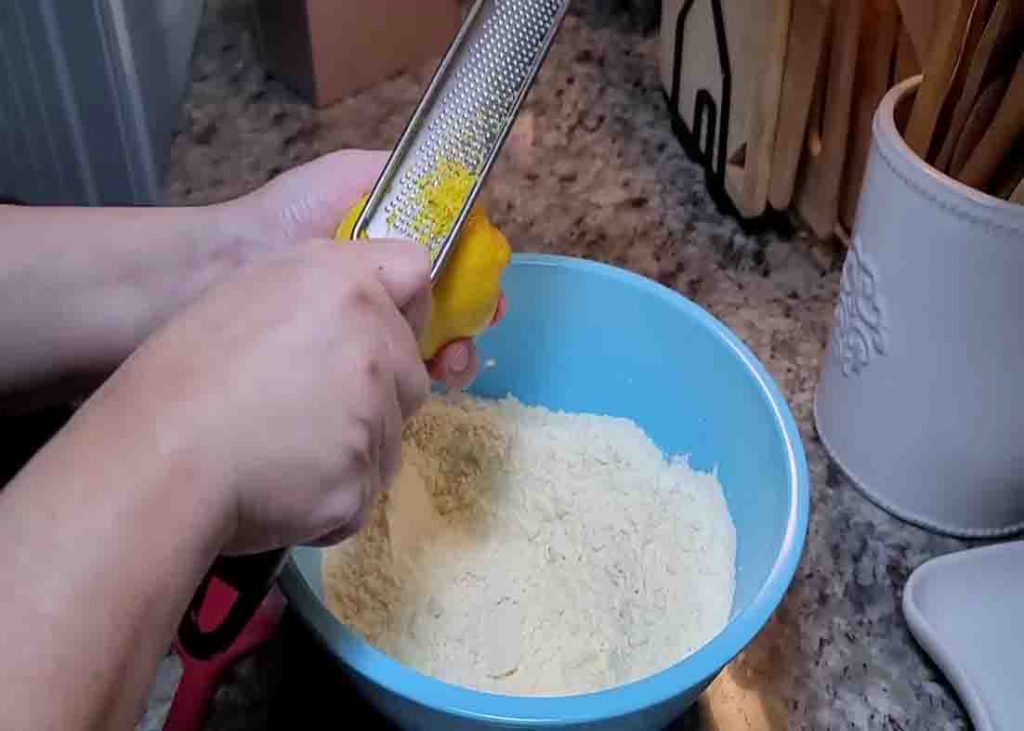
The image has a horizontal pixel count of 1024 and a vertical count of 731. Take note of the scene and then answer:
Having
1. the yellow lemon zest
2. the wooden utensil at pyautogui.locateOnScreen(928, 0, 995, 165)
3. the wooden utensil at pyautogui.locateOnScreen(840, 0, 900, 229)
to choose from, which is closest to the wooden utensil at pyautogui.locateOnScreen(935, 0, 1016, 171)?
the wooden utensil at pyautogui.locateOnScreen(928, 0, 995, 165)

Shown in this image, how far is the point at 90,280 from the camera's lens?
529mm

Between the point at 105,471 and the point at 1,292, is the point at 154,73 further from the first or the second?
the point at 105,471

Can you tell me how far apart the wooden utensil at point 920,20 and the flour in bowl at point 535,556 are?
24 centimetres

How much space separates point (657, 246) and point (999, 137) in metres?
0.30

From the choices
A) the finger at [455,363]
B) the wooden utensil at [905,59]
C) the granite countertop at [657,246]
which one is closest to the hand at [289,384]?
the finger at [455,363]

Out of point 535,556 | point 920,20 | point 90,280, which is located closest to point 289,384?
point 90,280

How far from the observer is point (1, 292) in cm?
51

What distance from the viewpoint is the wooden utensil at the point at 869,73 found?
68 centimetres

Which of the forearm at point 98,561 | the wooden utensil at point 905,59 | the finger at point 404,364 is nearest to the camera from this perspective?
the forearm at point 98,561

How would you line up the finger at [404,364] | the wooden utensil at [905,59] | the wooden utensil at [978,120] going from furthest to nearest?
1. the wooden utensil at [905,59]
2. the wooden utensil at [978,120]
3. the finger at [404,364]

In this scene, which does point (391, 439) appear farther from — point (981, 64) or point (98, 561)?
point (981, 64)

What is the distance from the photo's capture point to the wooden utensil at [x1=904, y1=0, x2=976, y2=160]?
0.54 m

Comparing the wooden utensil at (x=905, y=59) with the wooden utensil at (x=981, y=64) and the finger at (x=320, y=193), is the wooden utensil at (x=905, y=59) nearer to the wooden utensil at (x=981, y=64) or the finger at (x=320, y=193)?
the wooden utensil at (x=981, y=64)

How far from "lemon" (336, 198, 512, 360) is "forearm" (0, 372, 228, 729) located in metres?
0.16
